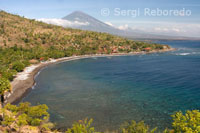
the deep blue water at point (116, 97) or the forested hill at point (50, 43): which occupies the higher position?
the forested hill at point (50, 43)

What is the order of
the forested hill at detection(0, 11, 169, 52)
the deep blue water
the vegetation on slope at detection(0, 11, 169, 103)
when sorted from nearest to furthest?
Answer: 1. the deep blue water
2. the vegetation on slope at detection(0, 11, 169, 103)
3. the forested hill at detection(0, 11, 169, 52)

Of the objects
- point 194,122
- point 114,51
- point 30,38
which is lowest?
point 194,122

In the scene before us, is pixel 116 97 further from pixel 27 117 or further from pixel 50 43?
pixel 50 43

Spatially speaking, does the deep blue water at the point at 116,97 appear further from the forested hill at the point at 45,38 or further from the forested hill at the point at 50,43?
the forested hill at the point at 45,38

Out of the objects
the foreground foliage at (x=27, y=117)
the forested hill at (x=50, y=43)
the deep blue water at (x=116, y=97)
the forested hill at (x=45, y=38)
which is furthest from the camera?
the forested hill at (x=45, y=38)

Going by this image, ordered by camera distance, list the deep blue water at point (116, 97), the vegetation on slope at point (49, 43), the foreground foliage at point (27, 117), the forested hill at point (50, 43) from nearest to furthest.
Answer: the foreground foliage at point (27, 117)
the deep blue water at point (116, 97)
the vegetation on slope at point (49, 43)
the forested hill at point (50, 43)

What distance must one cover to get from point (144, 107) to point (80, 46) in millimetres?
108399

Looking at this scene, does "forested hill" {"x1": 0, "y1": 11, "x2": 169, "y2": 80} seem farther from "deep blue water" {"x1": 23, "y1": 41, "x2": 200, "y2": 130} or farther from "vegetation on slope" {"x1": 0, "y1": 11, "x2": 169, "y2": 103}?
"deep blue water" {"x1": 23, "y1": 41, "x2": 200, "y2": 130}

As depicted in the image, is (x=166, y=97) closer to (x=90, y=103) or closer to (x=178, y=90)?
(x=178, y=90)

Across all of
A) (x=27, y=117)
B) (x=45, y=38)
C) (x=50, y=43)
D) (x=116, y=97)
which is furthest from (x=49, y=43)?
(x=27, y=117)

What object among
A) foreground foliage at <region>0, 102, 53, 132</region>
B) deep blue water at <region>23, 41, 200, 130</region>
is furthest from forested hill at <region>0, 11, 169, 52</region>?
foreground foliage at <region>0, 102, 53, 132</region>

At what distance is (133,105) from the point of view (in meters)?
41.6

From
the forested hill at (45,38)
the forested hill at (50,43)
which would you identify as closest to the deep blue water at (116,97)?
the forested hill at (50,43)

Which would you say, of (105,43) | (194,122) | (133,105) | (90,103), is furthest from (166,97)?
(105,43)
